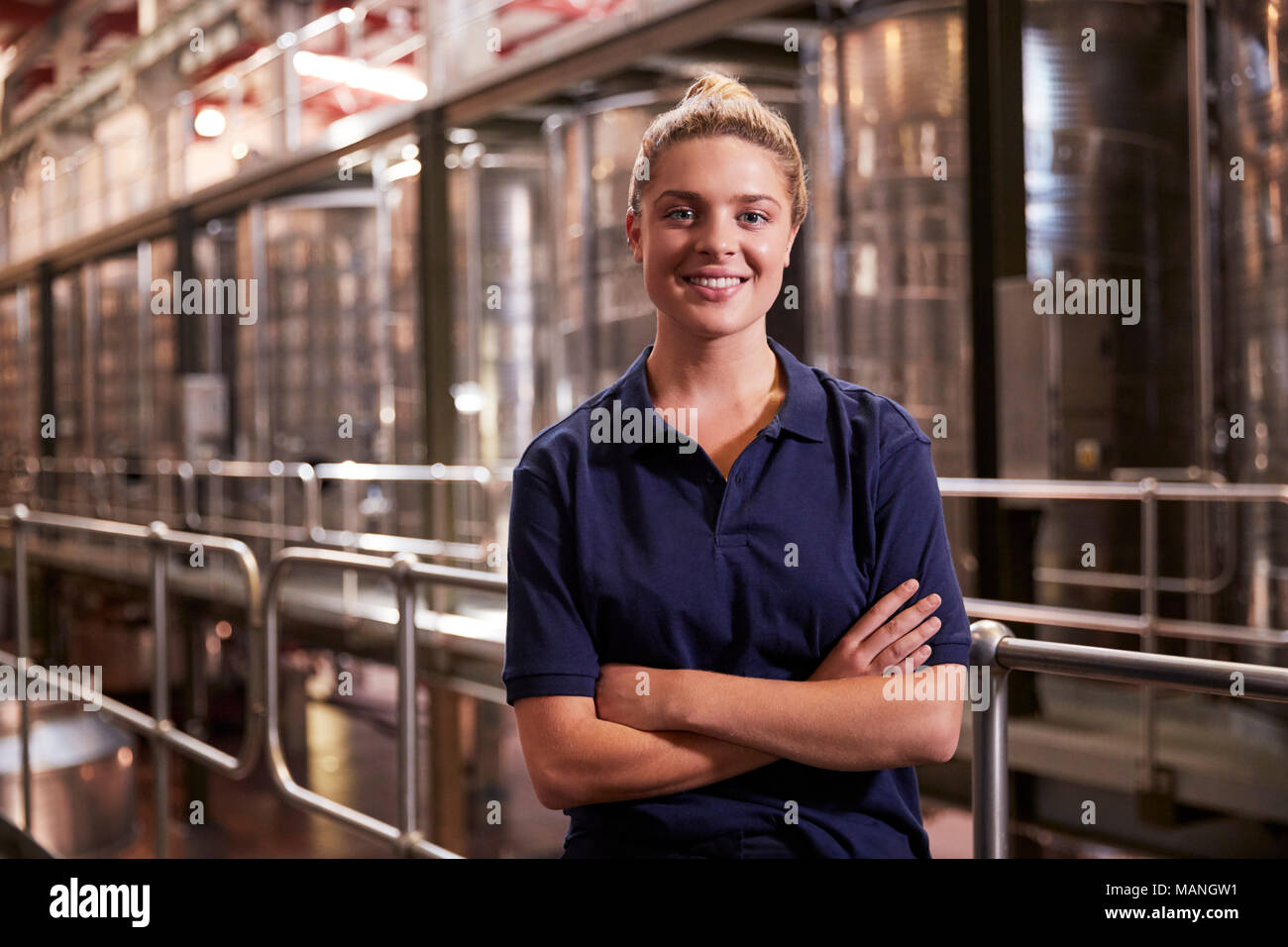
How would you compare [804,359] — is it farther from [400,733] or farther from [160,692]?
[400,733]

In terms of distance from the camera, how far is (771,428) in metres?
1.48

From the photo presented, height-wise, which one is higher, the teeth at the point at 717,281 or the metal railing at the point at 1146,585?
the teeth at the point at 717,281

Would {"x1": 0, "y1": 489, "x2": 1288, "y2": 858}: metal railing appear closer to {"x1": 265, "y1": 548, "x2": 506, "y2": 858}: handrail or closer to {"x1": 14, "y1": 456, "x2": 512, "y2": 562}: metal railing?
{"x1": 265, "y1": 548, "x2": 506, "y2": 858}: handrail

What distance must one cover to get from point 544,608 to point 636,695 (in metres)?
0.15

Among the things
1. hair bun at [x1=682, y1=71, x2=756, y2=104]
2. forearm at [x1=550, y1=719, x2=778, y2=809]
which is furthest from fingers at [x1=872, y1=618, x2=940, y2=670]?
hair bun at [x1=682, y1=71, x2=756, y2=104]

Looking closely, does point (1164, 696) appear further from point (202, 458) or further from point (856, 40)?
point (202, 458)

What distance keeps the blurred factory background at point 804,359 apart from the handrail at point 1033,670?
0.96 meters

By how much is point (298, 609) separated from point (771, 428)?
7.17 meters
